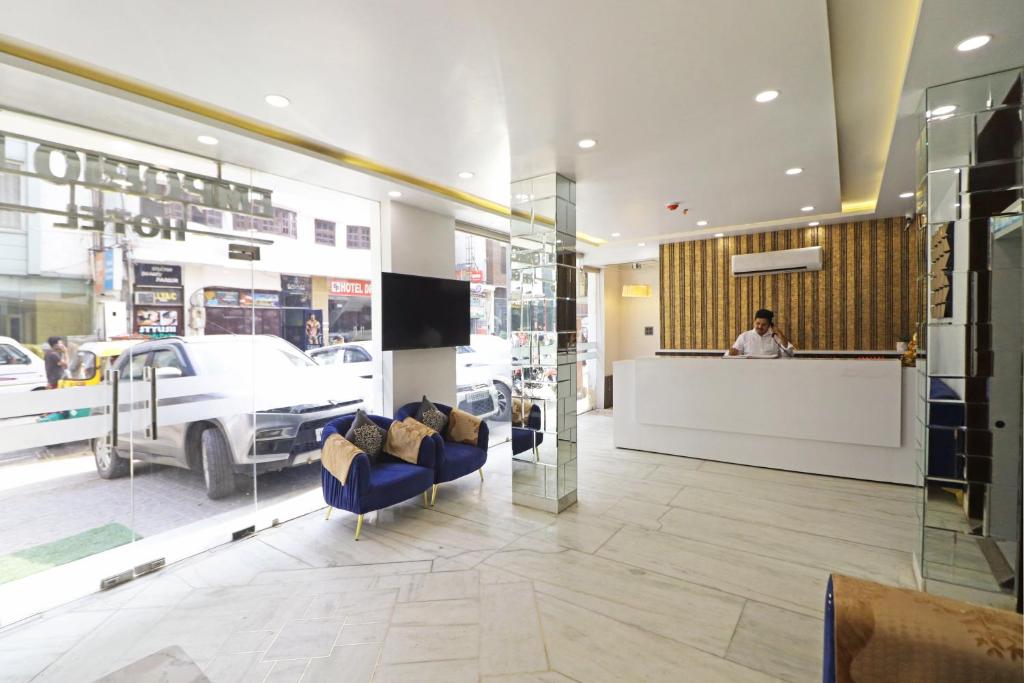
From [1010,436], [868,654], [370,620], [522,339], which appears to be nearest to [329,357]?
[522,339]

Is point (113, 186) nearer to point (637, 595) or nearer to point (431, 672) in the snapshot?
point (431, 672)

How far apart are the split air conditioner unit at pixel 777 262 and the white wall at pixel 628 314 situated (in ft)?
9.10

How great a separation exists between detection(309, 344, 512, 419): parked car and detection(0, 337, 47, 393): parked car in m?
1.83

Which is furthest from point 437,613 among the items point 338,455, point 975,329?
point 975,329

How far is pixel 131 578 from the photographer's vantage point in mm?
3156

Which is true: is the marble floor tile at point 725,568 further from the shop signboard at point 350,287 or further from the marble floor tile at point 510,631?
the shop signboard at point 350,287

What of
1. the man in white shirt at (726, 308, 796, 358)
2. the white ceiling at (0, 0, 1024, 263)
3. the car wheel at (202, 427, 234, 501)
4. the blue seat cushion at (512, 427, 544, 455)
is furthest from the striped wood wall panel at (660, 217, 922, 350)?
the car wheel at (202, 427, 234, 501)

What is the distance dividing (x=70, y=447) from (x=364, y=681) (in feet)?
8.06

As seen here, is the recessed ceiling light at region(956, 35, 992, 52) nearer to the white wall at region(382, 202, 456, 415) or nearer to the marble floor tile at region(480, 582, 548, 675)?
the marble floor tile at region(480, 582, 548, 675)

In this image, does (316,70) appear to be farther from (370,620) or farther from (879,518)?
(879,518)

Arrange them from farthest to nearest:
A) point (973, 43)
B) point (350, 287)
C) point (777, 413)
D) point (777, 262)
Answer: point (777, 262), point (777, 413), point (350, 287), point (973, 43)

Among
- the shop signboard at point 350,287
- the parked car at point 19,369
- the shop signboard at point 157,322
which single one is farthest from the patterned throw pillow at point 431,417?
the parked car at point 19,369

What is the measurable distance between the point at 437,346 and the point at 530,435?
181 cm

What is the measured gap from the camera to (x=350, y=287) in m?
4.79
